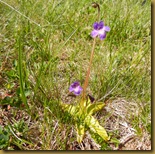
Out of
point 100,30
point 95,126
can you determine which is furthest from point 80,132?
point 100,30

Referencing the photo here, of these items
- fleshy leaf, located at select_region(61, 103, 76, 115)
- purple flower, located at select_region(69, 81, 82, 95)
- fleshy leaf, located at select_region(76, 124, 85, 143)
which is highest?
purple flower, located at select_region(69, 81, 82, 95)

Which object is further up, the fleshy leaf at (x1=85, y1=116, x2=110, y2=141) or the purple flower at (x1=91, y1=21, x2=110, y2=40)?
the purple flower at (x1=91, y1=21, x2=110, y2=40)

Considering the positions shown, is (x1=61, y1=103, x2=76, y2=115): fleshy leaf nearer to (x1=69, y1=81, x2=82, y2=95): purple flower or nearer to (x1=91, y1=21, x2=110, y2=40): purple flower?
(x1=69, y1=81, x2=82, y2=95): purple flower

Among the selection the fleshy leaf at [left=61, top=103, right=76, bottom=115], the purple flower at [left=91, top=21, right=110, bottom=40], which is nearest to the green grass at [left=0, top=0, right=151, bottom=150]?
the fleshy leaf at [left=61, top=103, right=76, bottom=115]

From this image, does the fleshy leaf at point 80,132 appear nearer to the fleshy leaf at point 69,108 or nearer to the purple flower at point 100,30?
the fleshy leaf at point 69,108

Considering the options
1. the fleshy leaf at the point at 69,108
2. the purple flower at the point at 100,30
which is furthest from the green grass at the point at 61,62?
the purple flower at the point at 100,30

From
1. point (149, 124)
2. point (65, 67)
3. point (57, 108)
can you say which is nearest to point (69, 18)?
point (65, 67)

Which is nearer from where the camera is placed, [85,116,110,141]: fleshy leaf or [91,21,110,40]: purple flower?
[91,21,110,40]: purple flower
